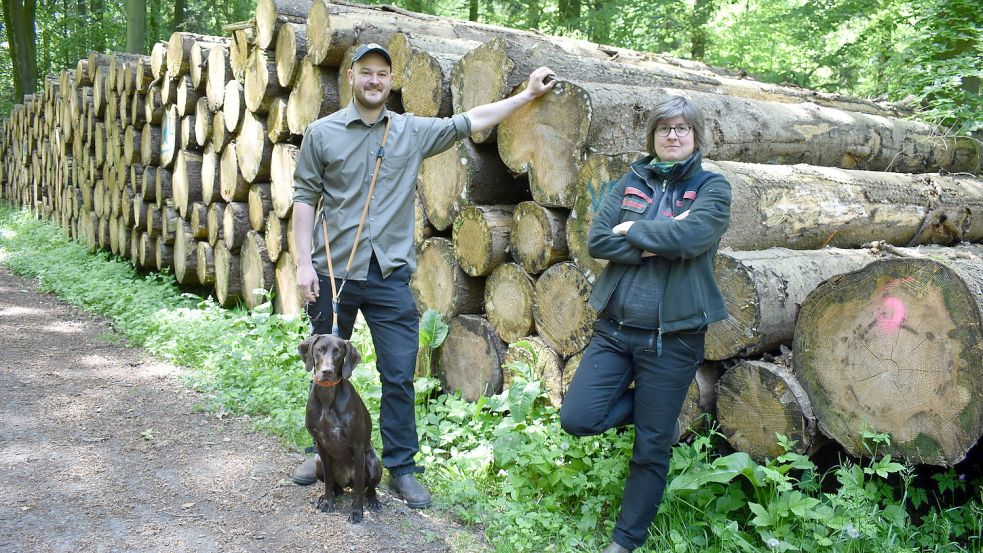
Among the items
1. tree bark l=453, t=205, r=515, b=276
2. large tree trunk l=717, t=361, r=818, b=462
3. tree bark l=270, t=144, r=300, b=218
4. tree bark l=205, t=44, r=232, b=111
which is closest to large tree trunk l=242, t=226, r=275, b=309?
tree bark l=270, t=144, r=300, b=218

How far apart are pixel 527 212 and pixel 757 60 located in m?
12.3

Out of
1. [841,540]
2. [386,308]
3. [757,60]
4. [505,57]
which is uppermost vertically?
[757,60]

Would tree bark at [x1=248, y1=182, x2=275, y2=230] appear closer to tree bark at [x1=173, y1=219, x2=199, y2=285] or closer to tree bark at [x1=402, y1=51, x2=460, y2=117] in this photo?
tree bark at [x1=173, y1=219, x2=199, y2=285]

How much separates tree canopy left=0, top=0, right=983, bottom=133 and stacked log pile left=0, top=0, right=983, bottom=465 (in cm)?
83

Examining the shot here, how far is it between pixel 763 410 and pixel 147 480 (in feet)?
11.1

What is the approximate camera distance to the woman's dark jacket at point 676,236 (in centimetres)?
310

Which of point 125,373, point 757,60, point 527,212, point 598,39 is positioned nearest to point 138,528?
point 527,212

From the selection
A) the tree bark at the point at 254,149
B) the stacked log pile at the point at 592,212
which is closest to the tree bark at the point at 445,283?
the stacked log pile at the point at 592,212

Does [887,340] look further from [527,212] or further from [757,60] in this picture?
[757,60]

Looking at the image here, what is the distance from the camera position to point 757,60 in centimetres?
1492

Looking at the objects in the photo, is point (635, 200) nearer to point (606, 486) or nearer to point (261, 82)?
point (606, 486)

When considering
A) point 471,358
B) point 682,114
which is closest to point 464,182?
point 471,358

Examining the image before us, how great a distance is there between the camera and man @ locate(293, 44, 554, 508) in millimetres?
3943

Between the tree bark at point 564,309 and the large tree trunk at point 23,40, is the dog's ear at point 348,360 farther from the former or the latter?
the large tree trunk at point 23,40
